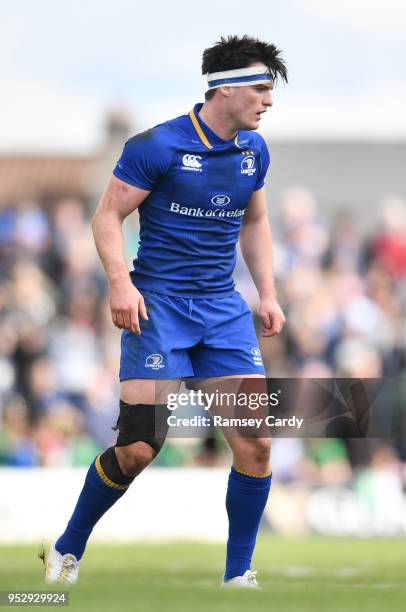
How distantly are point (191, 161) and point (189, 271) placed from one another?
1.74 ft

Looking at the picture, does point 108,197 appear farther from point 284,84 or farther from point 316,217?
point 316,217

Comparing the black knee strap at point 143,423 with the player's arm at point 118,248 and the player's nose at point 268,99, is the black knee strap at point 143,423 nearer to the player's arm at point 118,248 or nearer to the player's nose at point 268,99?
the player's arm at point 118,248

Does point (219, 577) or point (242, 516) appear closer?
point (242, 516)

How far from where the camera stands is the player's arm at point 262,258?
7.21 meters

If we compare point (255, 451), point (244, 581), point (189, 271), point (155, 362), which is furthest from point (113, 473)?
point (189, 271)

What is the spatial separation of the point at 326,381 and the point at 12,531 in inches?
242

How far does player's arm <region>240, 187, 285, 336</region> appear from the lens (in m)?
7.21

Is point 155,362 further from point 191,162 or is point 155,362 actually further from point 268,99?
point 268,99

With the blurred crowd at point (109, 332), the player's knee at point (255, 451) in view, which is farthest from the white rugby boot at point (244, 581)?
the blurred crowd at point (109, 332)

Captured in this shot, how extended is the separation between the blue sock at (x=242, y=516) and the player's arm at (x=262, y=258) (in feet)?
2.54

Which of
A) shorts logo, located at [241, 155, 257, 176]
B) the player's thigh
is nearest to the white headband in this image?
shorts logo, located at [241, 155, 257, 176]

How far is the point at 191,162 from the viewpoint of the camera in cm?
676

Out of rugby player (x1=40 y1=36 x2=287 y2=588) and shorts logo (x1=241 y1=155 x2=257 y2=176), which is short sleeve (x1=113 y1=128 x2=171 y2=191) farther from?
shorts logo (x1=241 y1=155 x2=257 y2=176)

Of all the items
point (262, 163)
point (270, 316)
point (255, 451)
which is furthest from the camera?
point (270, 316)
